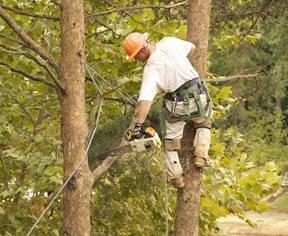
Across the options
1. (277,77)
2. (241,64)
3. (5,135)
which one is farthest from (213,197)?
(241,64)

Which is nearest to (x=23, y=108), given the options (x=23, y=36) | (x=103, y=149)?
(x=103, y=149)

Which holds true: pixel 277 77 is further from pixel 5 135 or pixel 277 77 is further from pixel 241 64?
pixel 5 135

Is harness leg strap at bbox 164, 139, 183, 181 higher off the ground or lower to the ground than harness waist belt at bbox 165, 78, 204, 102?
lower

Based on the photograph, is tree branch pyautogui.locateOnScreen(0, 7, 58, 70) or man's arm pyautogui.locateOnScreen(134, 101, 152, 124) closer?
tree branch pyautogui.locateOnScreen(0, 7, 58, 70)

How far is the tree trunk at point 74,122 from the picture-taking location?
16.1 feet

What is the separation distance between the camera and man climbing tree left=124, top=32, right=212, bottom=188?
517 centimetres

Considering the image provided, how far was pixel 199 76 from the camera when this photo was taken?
5.48 metres

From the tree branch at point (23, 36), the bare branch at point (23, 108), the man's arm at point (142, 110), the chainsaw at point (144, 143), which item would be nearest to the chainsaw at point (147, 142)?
the chainsaw at point (144, 143)

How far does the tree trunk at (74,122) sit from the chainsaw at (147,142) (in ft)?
1.44

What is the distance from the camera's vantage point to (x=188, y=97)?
5.33 metres

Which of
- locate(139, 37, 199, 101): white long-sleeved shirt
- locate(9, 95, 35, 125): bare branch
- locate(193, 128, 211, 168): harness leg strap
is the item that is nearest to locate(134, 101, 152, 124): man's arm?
locate(139, 37, 199, 101): white long-sleeved shirt

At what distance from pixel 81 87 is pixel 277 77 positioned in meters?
24.2

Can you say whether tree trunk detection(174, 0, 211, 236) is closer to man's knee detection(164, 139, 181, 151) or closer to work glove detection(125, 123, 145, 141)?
man's knee detection(164, 139, 181, 151)

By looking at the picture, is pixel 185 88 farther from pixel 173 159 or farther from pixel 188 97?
pixel 173 159
